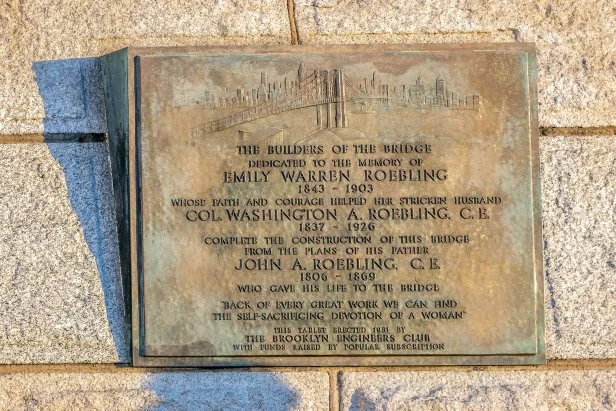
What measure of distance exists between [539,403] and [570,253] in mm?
603

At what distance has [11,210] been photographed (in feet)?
9.57

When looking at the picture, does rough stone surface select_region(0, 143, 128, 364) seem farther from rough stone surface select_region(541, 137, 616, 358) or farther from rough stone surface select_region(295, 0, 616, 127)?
rough stone surface select_region(541, 137, 616, 358)

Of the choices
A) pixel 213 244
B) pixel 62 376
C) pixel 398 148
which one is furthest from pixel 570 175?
pixel 62 376

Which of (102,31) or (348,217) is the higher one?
(102,31)

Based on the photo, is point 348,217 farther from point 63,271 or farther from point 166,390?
point 63,271

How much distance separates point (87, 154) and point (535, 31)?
1.88 meters

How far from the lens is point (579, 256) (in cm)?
286

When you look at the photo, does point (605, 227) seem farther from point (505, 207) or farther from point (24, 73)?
point (24, 73)

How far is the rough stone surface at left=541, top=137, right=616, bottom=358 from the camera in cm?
285

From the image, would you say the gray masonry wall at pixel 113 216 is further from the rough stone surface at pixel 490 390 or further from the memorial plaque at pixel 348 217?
the memorial plaque at pixel 348 217

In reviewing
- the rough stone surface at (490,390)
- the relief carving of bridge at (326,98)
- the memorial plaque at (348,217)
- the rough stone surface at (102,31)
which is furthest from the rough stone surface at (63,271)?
the rough stone surface at (490,390)

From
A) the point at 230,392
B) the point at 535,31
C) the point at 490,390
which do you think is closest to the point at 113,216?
the point at 230,392

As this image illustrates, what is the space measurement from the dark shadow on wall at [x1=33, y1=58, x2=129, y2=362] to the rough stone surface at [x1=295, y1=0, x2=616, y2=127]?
906 mm

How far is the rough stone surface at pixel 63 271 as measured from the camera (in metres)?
2.90
